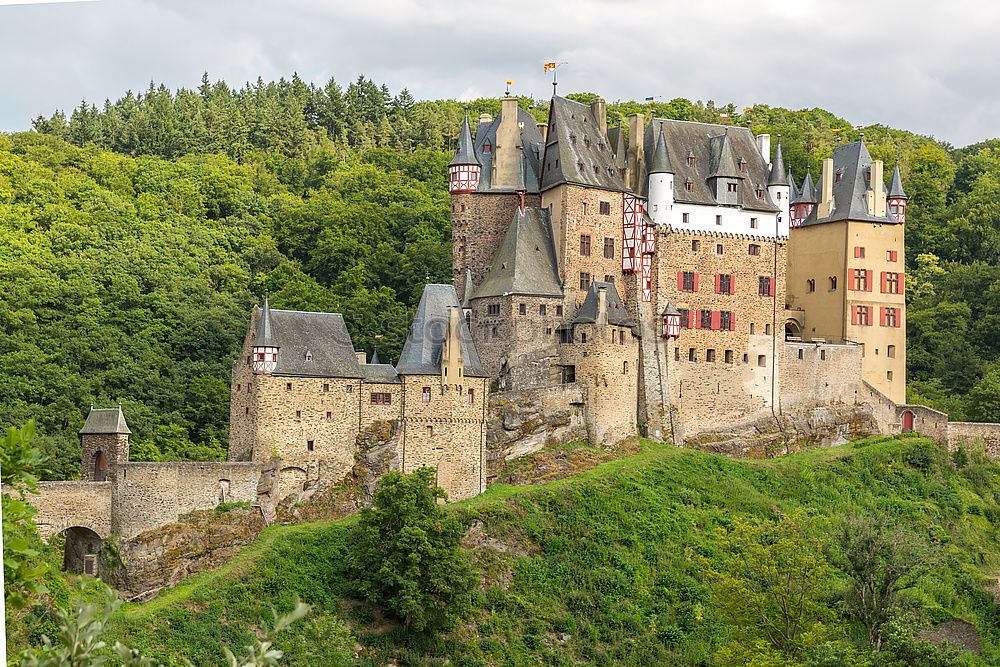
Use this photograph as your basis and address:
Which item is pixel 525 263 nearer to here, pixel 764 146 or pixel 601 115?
pixel 601 115

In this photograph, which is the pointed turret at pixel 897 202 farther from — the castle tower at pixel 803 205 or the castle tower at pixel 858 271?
the castle tower at pixel 803 205

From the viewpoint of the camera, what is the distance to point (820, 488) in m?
48.4

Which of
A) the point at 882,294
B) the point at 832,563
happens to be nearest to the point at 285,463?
the point at 832,563

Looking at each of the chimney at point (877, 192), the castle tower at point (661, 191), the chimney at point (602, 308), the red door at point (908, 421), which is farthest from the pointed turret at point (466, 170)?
the red door at point (908, 421)

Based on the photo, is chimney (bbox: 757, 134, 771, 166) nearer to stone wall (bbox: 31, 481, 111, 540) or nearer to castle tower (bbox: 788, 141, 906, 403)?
castle tower (bbox: 788, 141, 906, 403)

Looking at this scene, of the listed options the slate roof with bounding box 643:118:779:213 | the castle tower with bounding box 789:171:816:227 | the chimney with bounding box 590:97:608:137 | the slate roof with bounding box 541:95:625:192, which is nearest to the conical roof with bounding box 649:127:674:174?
the slate roof with bounding box 643:118:779:213

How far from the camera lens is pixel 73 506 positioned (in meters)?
36.7

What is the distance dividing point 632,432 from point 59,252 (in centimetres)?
2978

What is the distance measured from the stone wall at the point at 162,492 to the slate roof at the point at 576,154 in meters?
17.3

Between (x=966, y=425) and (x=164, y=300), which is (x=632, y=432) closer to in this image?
(x=966, y=425)

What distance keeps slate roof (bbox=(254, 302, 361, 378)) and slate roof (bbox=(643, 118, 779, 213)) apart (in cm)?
1589

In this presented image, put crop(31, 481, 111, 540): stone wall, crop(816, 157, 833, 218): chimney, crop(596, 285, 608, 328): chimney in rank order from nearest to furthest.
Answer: crop(31, 481, 111, 540): stone wall → crop(596, 285, 608, 328): chimney → crop(816, 157, 833, 218): chimney

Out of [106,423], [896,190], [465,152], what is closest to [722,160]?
[896,190]

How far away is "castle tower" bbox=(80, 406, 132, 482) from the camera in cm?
3816
